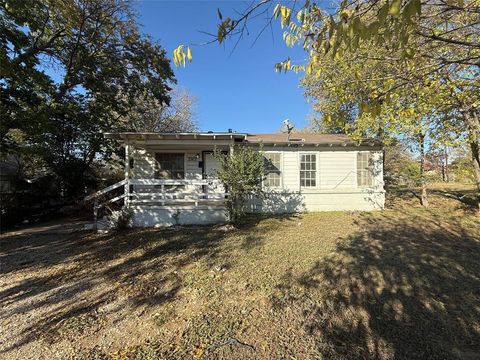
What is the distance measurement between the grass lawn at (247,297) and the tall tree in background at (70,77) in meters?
4.89

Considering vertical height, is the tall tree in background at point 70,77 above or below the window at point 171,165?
above

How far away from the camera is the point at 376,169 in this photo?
12.0 metres

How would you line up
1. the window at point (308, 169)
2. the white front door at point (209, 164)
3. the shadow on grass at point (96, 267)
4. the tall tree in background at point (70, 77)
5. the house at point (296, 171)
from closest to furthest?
the shadow on grass at point (96, 267)
the tall tree in background at point (70, 77)
the house at point (296, 171)
the white front door at point (209, 164)
the window at point (308, 169)

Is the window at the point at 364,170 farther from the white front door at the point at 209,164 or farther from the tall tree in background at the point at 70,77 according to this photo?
the tall tree in background at the point at 70,77

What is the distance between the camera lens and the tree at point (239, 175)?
29.2ft

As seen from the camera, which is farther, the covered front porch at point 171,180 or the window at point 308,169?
the window at point 308,169

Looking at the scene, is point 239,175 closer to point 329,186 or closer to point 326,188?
point 326,188

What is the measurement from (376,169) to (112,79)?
13.1 meters

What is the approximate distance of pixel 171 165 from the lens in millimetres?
11617

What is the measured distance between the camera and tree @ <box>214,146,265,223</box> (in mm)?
8906

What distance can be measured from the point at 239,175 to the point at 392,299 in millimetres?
5577

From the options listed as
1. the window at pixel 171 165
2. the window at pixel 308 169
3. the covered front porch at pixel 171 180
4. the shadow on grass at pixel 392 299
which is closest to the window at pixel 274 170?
the window at pixel 308 169

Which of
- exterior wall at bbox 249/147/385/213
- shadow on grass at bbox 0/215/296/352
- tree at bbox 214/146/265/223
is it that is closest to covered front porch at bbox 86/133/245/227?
tree at bbox 214/146/265/223

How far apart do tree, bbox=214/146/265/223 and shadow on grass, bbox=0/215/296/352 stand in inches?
30.2
